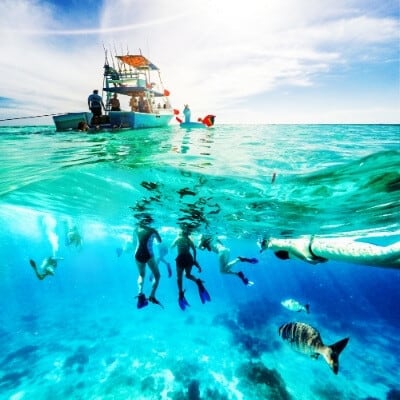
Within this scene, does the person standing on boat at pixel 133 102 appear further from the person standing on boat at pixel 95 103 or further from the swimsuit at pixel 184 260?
the swimsuit at pixel 184 260

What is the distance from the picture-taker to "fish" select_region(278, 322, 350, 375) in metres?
6.45

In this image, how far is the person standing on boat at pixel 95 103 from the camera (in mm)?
18094

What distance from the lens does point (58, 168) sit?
11023 millimetres

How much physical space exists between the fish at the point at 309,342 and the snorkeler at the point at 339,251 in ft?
17.0

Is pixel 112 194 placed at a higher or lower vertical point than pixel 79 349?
higher

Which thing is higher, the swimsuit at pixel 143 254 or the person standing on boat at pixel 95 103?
the person standing on boat at pixel 95 103

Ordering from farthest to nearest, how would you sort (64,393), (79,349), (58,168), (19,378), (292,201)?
(79,349) < (19,378) < (64,393) < (292,201) < (58,168)

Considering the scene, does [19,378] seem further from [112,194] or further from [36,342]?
[112,194]

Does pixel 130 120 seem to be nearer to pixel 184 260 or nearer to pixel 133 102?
pixel 133 102

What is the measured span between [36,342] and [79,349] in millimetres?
4800

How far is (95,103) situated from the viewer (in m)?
18.2

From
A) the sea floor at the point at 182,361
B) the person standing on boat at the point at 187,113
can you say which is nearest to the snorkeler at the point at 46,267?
the sea floor at the point at 182,361

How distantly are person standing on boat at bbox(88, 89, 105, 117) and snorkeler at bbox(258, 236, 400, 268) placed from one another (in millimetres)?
18483

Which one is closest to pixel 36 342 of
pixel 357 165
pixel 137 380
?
pixel 137 380
